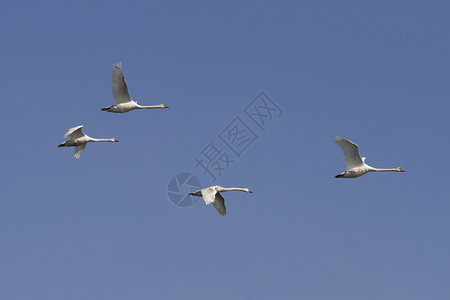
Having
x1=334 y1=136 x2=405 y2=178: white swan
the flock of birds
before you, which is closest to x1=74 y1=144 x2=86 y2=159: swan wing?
the flock of birds

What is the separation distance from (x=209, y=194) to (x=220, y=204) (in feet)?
11.1

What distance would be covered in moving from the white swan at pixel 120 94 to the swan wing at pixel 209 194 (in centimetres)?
983

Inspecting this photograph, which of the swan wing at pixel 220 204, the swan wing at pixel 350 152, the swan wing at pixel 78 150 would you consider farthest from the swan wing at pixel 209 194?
the swan wing at pixel 78 150

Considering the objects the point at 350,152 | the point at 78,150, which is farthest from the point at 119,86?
the point at 350,152

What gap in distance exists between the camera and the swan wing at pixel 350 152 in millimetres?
61750

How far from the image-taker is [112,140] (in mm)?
71625

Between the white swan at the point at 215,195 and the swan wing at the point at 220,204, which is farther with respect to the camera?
the swan wing at the point at 220,204

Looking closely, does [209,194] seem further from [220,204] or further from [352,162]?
[352,162]

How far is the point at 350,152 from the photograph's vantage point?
6284 centimetres

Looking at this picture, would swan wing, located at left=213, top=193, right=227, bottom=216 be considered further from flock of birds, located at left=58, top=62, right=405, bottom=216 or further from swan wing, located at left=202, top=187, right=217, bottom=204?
swan wing, located at left=202, top=187, right=217, bottom=204

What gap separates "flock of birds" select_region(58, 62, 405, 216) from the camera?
61.9 m

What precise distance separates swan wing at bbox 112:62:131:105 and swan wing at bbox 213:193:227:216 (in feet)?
33.3

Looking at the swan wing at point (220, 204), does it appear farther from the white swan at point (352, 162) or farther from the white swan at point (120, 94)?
the white swan at point (120, 94)

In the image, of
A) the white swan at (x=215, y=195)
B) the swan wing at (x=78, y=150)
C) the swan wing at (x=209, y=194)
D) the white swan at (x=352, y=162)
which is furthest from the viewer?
the swan wing at (x=78, y=150)
